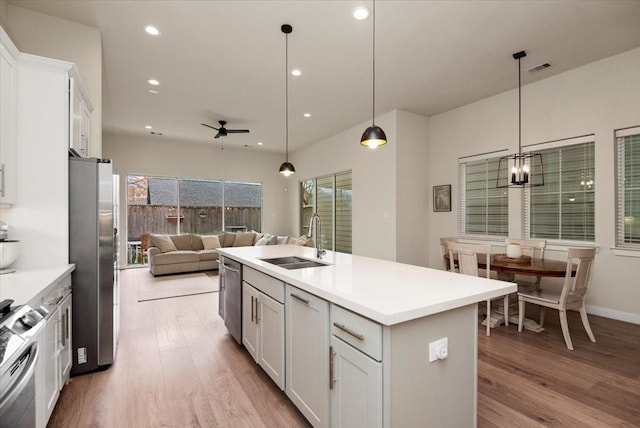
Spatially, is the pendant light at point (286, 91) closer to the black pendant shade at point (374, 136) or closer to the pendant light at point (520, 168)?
the black pendant shade at point (374, 136)

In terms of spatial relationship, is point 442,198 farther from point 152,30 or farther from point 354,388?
point 152,30

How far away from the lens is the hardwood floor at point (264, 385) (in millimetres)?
1938

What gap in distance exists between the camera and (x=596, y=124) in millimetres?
3816

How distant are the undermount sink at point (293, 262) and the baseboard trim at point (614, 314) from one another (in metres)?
3.73

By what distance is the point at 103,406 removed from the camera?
2.07 metres

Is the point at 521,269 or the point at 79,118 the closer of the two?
the point at 79,118

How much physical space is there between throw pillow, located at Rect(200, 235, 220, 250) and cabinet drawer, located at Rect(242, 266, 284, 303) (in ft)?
16.4

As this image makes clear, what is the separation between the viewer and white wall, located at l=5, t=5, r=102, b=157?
2.85 m

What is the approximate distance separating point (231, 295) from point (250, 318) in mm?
528

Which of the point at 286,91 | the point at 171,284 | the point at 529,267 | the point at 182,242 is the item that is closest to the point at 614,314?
the point at 529,267

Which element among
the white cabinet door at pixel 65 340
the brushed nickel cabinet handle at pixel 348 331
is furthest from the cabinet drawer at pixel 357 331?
the white cabinet door at pixel 65 340

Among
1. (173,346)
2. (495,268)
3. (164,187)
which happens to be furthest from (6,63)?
(164,187)

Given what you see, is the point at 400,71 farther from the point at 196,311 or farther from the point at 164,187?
the point at 164,187

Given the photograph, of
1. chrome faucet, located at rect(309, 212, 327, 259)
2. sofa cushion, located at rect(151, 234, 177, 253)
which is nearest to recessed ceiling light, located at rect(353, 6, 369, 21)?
chrome faucet, located at rect(309, 212, 327, 259)
